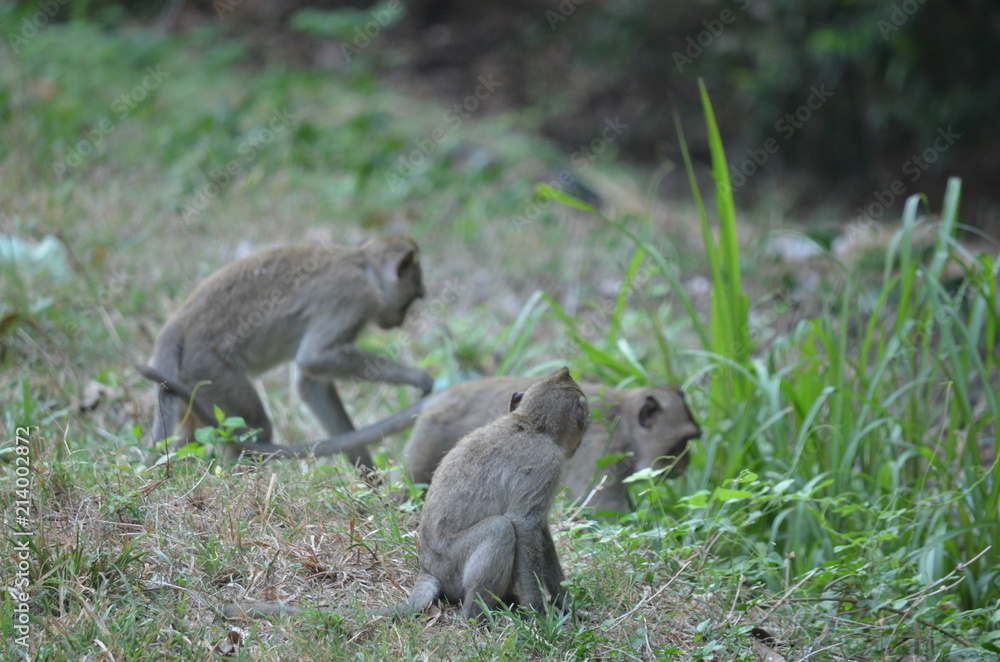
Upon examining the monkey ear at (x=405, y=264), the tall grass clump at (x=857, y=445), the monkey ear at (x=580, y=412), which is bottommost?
the tall grass clump at (x=857, y=445)

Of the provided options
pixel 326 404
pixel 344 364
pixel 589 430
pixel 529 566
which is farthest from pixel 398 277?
pixel 529 566

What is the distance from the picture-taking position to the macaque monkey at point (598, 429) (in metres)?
5.00

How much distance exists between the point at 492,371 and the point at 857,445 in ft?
8.35

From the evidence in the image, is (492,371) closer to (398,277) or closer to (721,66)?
(398,277)

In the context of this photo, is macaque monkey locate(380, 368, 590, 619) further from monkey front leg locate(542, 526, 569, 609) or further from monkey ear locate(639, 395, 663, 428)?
monkey ear locate(639, 395, 663, 428)

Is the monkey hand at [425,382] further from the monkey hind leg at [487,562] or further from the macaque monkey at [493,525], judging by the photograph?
the monkey hind leg at [487,562]

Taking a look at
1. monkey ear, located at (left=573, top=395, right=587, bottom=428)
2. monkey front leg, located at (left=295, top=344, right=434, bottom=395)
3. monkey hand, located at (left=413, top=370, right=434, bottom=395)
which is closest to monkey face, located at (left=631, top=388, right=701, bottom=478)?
monkey hand, located at (left=413, top=370, right=434, bottom=395)

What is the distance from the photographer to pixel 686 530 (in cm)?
411

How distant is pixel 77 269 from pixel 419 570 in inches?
161

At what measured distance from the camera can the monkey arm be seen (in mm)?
4691

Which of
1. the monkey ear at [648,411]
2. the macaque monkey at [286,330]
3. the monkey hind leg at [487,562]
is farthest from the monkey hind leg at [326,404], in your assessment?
the monkey hind leg at [487,562]

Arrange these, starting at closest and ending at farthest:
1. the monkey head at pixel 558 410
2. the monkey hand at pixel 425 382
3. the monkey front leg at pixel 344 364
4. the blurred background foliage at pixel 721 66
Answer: the monkey head at pixel 558 410, the monkey front leg at pixel 344 364, the monkey hand at pixel 425 382, the blurred background foliage at pixel 721 66

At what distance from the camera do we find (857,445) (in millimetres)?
5129

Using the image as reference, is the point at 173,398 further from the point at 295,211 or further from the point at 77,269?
the point at 295,211
